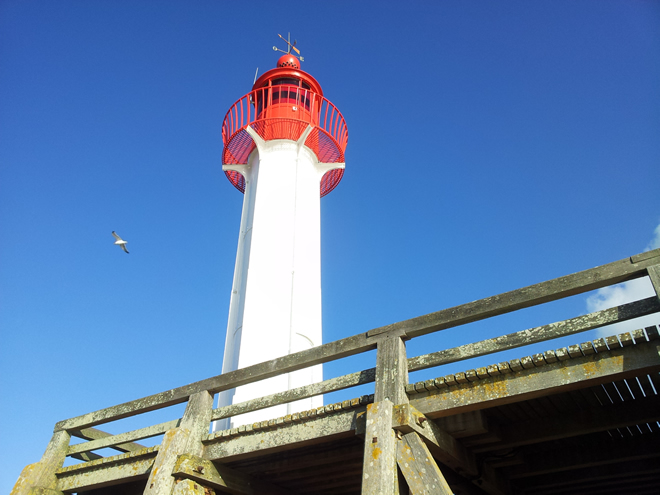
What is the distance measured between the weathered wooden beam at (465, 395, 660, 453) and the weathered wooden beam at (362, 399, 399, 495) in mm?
1549

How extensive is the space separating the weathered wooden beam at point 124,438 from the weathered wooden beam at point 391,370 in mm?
3230

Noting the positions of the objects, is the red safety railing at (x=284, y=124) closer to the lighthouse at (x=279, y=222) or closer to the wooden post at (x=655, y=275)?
the lighthouse at (x=279, y=222)

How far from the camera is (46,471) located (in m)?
8.27

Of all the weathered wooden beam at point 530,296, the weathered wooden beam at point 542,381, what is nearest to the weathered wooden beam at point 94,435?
the weathered wooden beam at point 530,296

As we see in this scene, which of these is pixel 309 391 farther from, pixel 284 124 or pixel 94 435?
pixel 284 124

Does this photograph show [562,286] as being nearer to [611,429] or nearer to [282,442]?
[611,429]

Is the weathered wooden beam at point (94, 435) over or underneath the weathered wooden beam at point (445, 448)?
over

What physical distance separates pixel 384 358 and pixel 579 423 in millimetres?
2253

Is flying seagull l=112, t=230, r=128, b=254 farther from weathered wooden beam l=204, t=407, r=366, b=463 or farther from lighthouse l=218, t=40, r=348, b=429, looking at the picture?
weathered wooden beam l=204, t=407, r=366, b=463


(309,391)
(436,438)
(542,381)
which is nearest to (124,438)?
(309,391)

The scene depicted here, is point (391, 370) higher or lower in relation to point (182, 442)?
higher

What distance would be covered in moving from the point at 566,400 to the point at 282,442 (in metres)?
3.13

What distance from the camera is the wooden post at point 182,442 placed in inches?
261

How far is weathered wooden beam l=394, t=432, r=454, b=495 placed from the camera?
16.6ft
